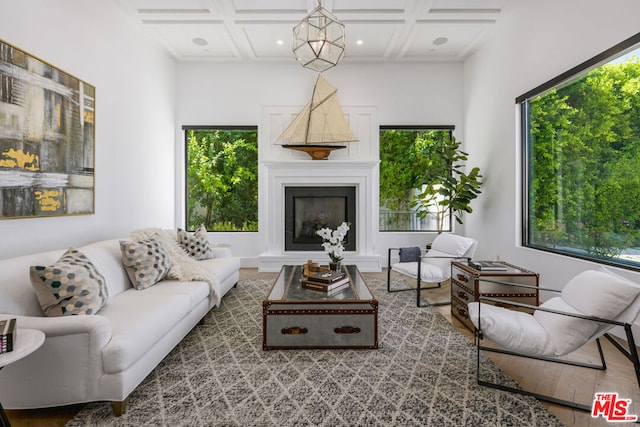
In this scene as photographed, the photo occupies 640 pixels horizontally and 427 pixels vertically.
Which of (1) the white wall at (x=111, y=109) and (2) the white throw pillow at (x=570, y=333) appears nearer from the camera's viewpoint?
(2) the white throw pillow at (x=570, y=333)


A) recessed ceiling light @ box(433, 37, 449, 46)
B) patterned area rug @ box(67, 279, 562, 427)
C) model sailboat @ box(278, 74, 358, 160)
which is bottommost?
patterned area rug @ box(67, 279, 562, 427)

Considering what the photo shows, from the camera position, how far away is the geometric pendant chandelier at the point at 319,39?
288 centimetres

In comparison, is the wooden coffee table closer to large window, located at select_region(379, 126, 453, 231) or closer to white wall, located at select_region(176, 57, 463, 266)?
white wall, located at select_region(176, 57, 463, 266)

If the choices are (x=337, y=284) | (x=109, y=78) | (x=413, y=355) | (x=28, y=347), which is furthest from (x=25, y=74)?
(x=413, y=355)

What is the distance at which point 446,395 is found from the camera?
2.06 m

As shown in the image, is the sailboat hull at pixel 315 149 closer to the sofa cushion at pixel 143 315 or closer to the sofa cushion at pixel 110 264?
the sofa cushion at pixel 143 315

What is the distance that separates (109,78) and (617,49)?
5.06 m

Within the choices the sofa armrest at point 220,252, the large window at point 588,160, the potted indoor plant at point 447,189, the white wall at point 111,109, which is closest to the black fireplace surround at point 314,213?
the potted indoor plant at point 447,189

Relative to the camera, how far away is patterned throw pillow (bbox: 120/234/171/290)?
302 cm

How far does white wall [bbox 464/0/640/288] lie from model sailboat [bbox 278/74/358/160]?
2.04 m

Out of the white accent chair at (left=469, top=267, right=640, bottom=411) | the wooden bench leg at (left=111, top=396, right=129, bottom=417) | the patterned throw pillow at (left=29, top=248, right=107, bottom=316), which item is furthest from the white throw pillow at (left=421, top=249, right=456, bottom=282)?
the patterned throw pillow at (left=29, top=248, right=107, bottom=316)

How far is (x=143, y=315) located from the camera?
7.45 ft

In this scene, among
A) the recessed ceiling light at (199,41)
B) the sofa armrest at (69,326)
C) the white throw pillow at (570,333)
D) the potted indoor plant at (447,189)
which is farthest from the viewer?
the potted indoor plant at (447,189)

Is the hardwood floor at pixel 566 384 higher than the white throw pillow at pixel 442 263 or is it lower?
lower
